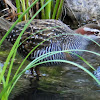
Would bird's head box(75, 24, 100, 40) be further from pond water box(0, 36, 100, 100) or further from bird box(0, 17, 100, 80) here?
pond water box(0, 36, 100, 100)

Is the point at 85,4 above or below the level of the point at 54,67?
above

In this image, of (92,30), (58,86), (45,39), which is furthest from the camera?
(92,30)

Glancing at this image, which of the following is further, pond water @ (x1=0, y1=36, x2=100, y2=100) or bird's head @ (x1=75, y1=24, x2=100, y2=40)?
bird's head @ (x1=75, y1=24, x2=100, y2=40)

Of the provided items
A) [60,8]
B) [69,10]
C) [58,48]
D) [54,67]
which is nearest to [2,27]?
[58,48]

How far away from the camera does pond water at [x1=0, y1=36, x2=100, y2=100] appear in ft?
12.6

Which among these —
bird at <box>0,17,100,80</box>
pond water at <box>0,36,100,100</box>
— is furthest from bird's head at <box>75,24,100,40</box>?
pond water at <box>0,36,100,100</box>

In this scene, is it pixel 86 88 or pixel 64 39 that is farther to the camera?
pixel 64 39

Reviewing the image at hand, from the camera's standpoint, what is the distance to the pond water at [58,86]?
385 centimetres

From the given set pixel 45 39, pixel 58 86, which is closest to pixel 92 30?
pixel 45 39

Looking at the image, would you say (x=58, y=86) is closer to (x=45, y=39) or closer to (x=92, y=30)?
(x=45, y=39)

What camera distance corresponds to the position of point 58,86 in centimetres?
435

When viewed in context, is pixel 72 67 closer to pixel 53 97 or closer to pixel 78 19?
pixel 53 97

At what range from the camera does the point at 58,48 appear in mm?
5066

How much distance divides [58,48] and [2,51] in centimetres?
176
